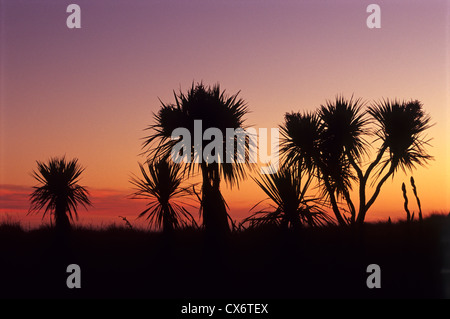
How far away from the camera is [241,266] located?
12.4m

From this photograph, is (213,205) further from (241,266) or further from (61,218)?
(61,218)

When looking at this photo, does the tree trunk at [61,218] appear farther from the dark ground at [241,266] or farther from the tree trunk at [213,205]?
the tree trunk at [213,205]

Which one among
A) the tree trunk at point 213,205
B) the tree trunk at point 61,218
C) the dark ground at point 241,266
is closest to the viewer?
the dark ground at point 241,266

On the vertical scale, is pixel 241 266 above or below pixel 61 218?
below

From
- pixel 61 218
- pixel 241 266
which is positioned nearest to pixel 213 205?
pixel 241 266

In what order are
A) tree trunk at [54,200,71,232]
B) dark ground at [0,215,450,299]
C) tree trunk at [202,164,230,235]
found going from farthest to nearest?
tree trunk at [54,200,71,232], tree trunk at [202,164,230,235], dark ground at [0,215,450,299]

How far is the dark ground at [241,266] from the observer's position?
1098cm

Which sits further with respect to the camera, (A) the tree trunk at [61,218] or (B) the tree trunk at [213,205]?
(A) the tree trunk at [61,218]

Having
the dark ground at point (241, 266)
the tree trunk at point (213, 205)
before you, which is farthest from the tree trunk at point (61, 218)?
the tree trunk at point (213, 205)

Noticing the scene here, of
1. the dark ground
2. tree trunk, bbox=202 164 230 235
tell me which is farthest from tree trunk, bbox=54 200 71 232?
tree trunk, bbox=202 164 230 235

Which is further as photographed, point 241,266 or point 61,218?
point 61,218

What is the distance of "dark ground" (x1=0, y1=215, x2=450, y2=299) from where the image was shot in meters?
11.0

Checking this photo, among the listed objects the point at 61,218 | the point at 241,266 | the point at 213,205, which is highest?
the point at 213,205

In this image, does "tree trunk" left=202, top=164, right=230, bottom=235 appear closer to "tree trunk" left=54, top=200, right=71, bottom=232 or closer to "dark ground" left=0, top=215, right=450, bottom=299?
"dark ground" left=0, top=215, right=450, bottom=299
